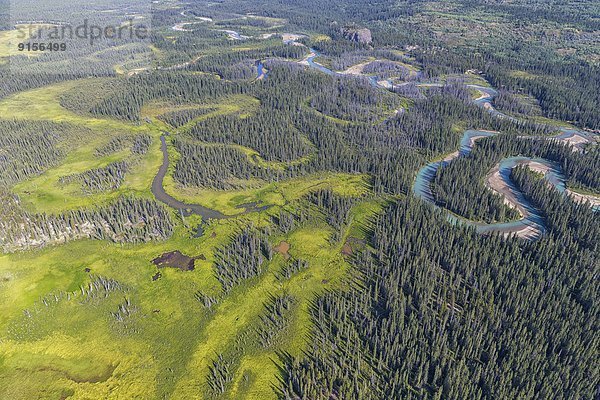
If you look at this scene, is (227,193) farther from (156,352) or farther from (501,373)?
(501,373)

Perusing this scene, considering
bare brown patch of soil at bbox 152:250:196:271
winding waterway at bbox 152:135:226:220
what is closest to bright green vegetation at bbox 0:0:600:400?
bare brown patch of soil at bbox 152:250:196:271

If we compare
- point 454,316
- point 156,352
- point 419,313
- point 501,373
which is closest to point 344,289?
point 419,313

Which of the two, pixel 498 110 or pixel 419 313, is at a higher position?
pixel 498 110

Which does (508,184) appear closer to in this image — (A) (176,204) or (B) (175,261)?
(B) (175,261)

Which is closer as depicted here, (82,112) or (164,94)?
(82,112)

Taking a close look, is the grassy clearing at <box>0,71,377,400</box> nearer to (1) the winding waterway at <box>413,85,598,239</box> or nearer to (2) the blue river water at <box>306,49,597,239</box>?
(2) the blue river water at <box>306,49,597,239</box>

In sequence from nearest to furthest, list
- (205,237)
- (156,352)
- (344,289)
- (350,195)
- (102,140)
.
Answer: (156,352) < (344,289) < (205,237) < (350,195) < (102,140)

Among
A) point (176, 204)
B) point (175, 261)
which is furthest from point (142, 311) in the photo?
point (176, 204)
